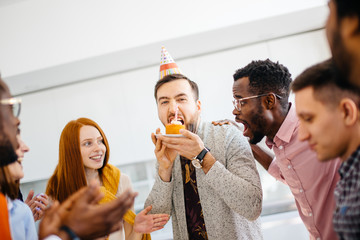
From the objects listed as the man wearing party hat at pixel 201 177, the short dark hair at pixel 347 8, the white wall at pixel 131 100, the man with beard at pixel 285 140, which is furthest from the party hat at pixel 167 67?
the white wall at pixel 131 100

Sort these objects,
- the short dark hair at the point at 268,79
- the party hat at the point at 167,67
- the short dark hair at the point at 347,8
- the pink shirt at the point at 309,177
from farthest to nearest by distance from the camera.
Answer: the party hat at the point at 167,67, the short dark hair at the point at 268,79, the pink shirt at the point at 309,177, the short dark hair at the point at 347,8

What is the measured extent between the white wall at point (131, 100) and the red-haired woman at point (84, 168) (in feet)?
5.15

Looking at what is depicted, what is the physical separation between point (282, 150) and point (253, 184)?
194 mm

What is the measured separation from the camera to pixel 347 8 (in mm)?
657

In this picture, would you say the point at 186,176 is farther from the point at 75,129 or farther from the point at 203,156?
the point at 75,129

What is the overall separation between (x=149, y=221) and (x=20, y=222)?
54cm

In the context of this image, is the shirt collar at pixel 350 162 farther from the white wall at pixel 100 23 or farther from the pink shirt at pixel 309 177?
the white wall at pixel 100 23

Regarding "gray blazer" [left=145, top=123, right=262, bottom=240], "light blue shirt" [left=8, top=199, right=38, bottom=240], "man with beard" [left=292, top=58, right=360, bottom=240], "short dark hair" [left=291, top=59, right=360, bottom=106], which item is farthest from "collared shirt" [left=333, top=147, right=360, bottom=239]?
"light blue shirt" [left=8, top=199, right=38, bottom=240]

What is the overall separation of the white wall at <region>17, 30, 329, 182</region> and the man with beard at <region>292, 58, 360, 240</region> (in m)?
2.31

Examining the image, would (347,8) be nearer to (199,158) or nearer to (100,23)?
(199,158)

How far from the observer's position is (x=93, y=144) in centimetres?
172

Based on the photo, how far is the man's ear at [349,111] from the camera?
775mm

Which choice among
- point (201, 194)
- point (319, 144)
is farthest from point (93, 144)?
point (319, 144)

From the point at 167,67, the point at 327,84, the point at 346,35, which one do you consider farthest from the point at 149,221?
the point at 346,35
